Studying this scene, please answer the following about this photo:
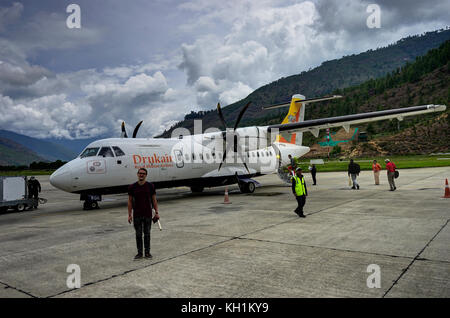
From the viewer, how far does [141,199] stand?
5934mm

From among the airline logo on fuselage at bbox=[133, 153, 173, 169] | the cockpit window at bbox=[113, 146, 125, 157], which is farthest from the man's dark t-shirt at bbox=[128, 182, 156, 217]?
the airline logo on fuselage at bbox=[133, 153, 173, 169]

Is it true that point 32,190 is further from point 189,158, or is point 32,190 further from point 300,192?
point 300,192

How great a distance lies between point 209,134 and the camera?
58.8 feet

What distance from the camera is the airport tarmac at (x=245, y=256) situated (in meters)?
4.36

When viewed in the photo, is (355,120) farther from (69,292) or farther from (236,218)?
(69,292)

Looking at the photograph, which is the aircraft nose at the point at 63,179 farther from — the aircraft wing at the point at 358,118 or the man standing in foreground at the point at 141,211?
the aircraft wing at the point at 358,118

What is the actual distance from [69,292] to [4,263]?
258 centimetres

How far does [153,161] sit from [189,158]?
233 cm

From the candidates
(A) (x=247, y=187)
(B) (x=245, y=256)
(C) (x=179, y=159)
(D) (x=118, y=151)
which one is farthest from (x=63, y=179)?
(A) (x=247, y=187)

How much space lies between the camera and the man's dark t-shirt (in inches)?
232

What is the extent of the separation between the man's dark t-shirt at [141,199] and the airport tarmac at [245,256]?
887 millimetres

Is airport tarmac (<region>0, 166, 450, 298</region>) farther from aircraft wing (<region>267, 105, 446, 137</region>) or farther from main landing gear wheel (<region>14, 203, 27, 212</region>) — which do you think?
aircraft wing (<region>267, 105, 446, 137</region>)

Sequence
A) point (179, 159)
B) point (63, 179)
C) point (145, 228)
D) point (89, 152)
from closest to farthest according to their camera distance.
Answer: point (145, 228), point (63, 179), point (89, 152), point (179, 159)
